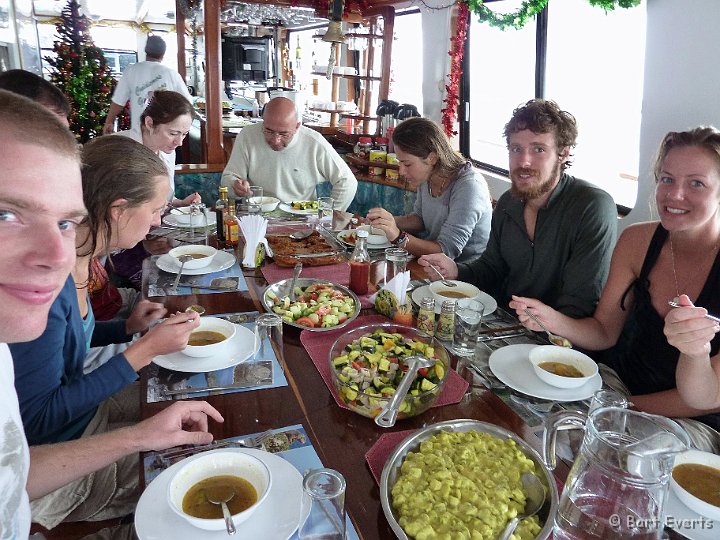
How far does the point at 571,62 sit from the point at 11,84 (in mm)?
3909

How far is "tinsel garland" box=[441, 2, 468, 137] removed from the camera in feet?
16.3

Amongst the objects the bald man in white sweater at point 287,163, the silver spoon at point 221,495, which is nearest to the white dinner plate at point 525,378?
the silver spoon at point 221,495

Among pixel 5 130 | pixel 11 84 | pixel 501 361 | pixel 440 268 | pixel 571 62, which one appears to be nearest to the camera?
pixel 5 130

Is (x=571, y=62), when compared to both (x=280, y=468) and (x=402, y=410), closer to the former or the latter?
(x=402, y=410)

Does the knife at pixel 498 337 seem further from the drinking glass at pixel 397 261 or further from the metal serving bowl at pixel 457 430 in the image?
the metal serving bowl at pixel 457 430

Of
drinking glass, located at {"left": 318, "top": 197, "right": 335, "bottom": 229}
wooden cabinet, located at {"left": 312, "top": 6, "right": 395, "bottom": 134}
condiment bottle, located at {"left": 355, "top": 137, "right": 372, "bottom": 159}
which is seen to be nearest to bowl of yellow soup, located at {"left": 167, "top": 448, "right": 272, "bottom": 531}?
drinking glass, located at {"left": 318, "top": 197, "right": 335, "bottom": 229}

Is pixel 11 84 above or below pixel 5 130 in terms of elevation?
above

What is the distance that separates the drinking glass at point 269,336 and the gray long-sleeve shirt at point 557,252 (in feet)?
3.46

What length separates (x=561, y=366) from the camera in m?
1.41

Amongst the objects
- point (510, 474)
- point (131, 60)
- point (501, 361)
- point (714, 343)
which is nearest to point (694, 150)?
point (714, 343)

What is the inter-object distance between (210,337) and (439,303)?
0.79 m

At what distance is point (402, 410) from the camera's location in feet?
3.86

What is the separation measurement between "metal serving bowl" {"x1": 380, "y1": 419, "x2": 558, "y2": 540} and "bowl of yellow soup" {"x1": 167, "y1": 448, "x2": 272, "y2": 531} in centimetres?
21

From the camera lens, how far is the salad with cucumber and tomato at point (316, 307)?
65.3 inches
